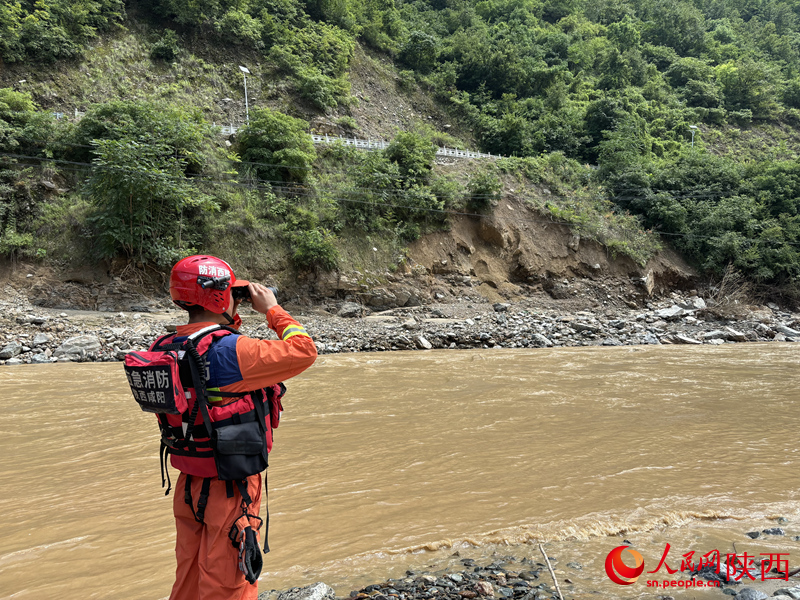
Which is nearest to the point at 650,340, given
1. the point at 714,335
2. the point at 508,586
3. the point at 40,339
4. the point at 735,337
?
the point at 714,335

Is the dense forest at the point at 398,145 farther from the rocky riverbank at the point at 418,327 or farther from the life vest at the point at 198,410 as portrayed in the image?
the life vest at the point at 198,410

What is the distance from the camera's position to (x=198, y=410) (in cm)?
176

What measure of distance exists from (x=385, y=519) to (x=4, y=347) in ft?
41.4

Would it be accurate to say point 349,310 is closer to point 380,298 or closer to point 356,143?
point 380,298

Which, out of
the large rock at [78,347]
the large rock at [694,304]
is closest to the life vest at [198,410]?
the large rock at [78,347]

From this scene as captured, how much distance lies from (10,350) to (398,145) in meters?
16.6

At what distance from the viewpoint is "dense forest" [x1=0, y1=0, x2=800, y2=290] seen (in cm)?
1686

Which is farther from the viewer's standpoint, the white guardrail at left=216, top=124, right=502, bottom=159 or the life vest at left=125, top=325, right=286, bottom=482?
the white guardrail at left=216, top=124, right=502, bottom=159

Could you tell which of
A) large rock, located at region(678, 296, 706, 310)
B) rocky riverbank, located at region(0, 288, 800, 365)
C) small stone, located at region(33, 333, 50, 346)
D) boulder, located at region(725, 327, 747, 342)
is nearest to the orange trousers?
rocky riverbank, located at region(0, 288, 800, 365)

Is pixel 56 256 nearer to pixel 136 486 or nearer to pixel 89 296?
pixel 89 296

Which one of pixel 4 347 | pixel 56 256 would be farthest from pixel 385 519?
pixel 56 256

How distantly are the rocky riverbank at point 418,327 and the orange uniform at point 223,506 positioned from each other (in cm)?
1180

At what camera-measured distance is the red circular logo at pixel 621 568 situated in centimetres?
262

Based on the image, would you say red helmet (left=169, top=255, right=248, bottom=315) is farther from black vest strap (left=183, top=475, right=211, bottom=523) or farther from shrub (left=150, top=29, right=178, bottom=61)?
shrub (left=150, top=29, right=178, bottom=61)
